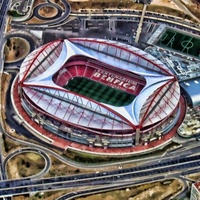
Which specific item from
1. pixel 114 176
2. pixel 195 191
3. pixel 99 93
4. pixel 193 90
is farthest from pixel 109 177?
pixel 193 90

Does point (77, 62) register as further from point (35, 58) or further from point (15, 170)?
point (15, 170)

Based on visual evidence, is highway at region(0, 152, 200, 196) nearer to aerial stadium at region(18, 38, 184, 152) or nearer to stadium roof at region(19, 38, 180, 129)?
aerial stadium at region(18, 38, 184, 152)

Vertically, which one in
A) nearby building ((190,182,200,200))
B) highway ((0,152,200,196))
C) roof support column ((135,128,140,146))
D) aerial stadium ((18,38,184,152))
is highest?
aerial stadium ((18,38,184,152))

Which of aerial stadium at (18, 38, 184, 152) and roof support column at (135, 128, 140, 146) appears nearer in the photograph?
roof support column at (135, 128, 140, 146)

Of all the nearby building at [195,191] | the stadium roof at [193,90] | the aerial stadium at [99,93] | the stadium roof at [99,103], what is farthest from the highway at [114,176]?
the stadium roof at [193,90]

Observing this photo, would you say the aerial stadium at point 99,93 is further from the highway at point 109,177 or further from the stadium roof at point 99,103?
the highway at point 109,177

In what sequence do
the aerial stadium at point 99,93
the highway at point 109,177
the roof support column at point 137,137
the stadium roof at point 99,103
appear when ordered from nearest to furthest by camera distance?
the highway at point 109,177 → the roof support column at point 137,137 → the stadium roof at point 99,103 → the aerial stadium at point 99,93

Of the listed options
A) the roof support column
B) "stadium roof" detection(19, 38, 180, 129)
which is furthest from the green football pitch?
the roof support column

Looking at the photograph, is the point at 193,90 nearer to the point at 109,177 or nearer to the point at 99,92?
the point at 99,92
